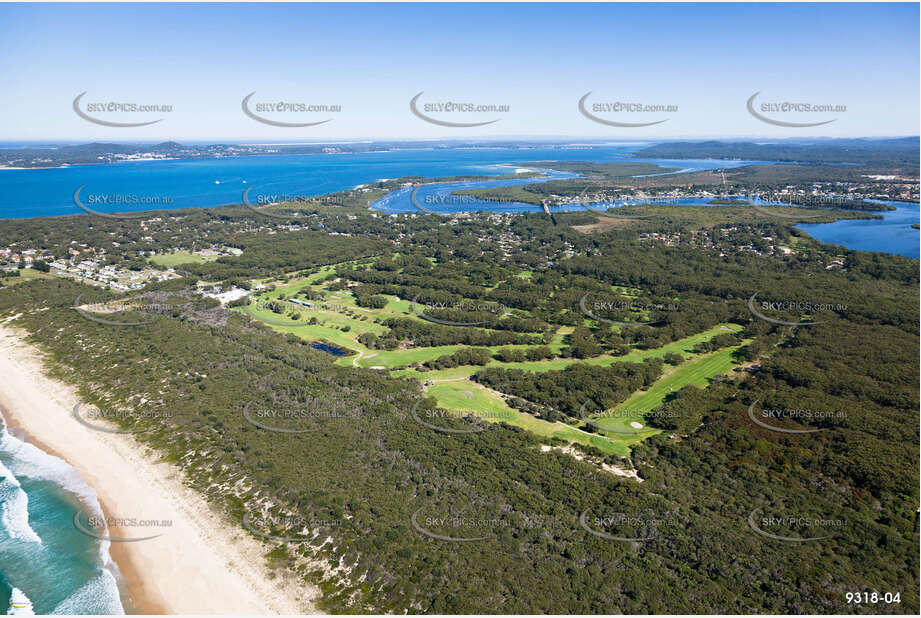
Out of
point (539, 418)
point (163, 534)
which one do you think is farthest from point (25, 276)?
point (539, 418)

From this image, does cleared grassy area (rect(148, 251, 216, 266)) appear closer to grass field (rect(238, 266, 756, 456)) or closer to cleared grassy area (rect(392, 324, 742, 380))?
grass field (rect(238, 266, 756, 456))

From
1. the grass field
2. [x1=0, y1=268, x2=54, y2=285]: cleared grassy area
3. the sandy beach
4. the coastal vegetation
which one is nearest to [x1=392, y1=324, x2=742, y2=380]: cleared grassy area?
the grass field

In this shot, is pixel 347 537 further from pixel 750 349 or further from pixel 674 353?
pixel 750 349

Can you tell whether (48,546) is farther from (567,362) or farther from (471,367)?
(567,362)

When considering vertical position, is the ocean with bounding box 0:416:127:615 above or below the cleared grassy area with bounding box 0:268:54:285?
below

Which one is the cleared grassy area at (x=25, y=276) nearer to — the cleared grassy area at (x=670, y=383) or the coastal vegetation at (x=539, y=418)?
the coastal vegetation at (x=539, y=418)
